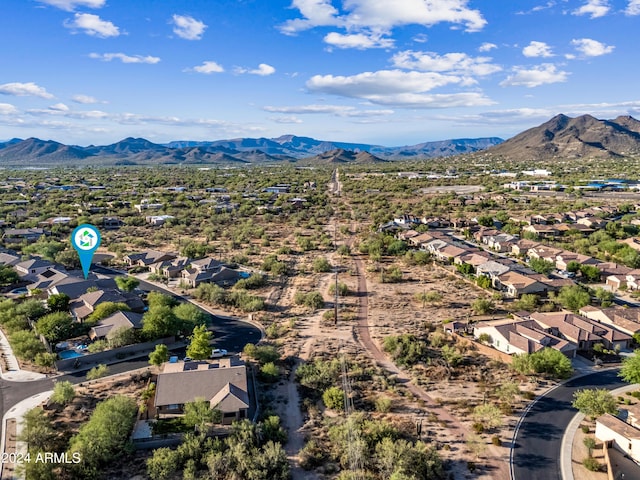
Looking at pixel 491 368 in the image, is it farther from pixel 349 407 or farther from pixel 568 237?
pixel 568 237

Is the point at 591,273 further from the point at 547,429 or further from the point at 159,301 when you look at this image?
the point at 159,301

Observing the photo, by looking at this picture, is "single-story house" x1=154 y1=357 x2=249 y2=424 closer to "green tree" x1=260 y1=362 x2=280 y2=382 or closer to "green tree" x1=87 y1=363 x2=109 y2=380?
"green tree" x1=260 y1=362 x2=280 y2=382

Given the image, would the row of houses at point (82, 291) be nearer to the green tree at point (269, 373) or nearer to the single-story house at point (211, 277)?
the single-story house at point (211, 277)

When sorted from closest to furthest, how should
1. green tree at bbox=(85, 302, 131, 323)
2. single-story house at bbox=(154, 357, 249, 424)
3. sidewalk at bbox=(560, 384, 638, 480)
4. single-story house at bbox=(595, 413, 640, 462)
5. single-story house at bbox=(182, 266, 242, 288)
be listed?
sidewalk at bbox=(560, 384, 638, 480) < single-story house at bbox=(595, 413, 640, 462) < single-story house at bbox=(154, 357, 249, 424) < green tree at bbox=(85, 302, 131, 323) < single-story house at bbox=(182, 266, 242, 288)

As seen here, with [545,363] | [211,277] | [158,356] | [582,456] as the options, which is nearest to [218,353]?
[158,356]

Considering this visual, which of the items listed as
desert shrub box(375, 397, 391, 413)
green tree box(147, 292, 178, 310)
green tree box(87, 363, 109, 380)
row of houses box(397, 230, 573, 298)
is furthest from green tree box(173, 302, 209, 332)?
row of houses box(397, 230, 573, 298)

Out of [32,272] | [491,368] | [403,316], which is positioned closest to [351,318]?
[403,316]
